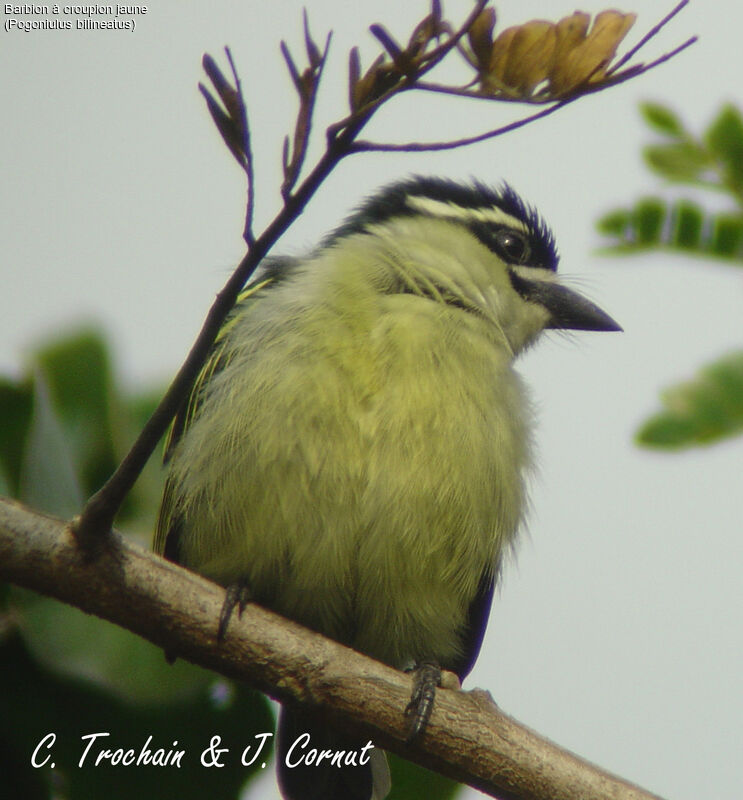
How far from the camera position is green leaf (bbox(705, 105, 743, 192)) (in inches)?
124

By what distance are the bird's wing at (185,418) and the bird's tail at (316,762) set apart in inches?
26.9

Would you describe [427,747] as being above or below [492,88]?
below

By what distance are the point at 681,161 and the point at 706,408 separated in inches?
30.4

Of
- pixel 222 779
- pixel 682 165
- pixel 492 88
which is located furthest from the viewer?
pixel 682 165

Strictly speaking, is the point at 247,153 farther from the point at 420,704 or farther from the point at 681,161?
the point at 681,161

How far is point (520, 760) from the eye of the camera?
2547 mm

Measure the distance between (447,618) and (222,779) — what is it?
837mm

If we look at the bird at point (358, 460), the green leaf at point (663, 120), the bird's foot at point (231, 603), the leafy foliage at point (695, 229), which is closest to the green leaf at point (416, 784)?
the bird at point (358, 460)

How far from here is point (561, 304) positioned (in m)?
3.90

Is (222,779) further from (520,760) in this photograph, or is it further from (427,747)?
(520,760)

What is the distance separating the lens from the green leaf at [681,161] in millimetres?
3262

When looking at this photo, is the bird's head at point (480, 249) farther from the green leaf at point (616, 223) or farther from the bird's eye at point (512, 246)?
the green leaf at point (616, 223)

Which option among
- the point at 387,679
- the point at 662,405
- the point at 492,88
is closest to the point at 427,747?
the point at 387,679

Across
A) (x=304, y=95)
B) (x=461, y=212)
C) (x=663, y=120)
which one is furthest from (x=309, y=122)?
(x=461, y=212)
